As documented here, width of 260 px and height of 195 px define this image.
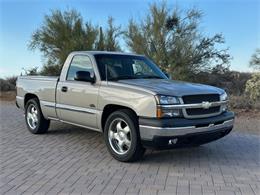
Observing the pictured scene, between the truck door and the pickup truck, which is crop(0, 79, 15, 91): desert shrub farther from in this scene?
the truck door

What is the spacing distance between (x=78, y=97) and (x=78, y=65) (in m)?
0.79

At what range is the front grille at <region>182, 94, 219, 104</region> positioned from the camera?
6391mm

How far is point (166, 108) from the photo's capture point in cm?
617

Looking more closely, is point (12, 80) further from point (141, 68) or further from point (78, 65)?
point (141, 68)

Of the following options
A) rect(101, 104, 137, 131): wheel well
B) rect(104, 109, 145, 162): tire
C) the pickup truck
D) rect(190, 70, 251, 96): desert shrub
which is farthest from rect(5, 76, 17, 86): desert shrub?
rect(104, 109, 145, 162): tire

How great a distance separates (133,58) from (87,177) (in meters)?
3.26

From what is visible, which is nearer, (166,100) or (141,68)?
(166,100)

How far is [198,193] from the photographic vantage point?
5203mm

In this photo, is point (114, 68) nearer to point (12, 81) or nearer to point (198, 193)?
point (198, 193)

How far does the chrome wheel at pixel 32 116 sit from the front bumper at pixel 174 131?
3860 mm

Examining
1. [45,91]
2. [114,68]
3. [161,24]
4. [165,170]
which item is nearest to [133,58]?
[114,68]

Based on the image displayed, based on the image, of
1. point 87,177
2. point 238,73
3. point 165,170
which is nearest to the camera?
point 87,177

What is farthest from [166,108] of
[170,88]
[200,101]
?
[200,101]

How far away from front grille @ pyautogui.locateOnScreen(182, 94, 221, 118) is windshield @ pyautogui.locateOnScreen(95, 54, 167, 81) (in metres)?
1.53
